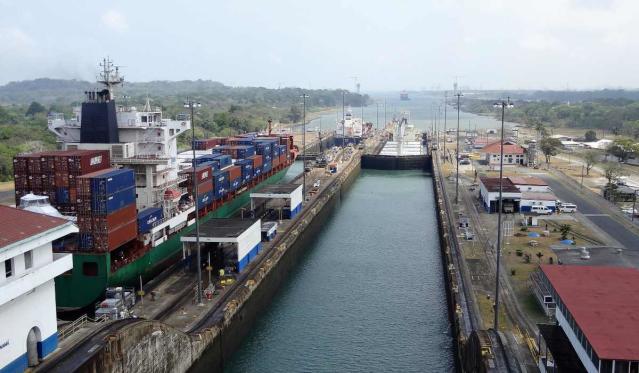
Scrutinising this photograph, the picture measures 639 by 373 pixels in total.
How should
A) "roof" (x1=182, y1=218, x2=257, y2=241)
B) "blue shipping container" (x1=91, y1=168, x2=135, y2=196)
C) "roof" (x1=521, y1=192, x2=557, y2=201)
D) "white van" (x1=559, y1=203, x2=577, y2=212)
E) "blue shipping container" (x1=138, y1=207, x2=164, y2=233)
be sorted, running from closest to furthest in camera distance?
1. "blue shipping container" (x1=91, y1=168, x2=135, y2=196)
2. "blue shipping container" (x1=138, y1=207, x2=164, y2=233)
3. "roof" (x1=182, y1=218, x2=257, y2=241)
4. "white van" (x1=559, y1=203, x2=577, y2=212)
5. "roof" (x1=521, y1=192, x2=557, y2=201)

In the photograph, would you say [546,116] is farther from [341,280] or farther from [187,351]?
[187,351]

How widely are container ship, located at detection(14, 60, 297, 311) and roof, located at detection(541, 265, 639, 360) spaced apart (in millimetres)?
16509

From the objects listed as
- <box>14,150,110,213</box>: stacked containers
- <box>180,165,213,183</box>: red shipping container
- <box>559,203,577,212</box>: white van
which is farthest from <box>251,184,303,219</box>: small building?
<box>559,203,577,212</box>: white van

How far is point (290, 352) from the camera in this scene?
2736 centimetres

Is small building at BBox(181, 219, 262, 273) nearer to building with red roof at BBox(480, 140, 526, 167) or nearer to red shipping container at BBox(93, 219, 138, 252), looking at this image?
red shipping container at BBox(93, 219, 138, 252)

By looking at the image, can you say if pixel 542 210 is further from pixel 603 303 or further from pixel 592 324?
pixel 592 324

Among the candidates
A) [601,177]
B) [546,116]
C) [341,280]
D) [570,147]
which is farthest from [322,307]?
[546,116]

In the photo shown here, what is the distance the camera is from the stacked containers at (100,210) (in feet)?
89.4

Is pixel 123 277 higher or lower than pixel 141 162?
lower

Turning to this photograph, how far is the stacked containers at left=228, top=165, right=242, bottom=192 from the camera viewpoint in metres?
47.9

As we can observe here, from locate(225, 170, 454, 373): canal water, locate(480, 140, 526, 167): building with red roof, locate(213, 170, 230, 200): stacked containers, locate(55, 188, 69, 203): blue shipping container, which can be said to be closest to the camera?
locate(225, 170, 454, 373): canal water

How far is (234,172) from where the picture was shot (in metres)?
48.9

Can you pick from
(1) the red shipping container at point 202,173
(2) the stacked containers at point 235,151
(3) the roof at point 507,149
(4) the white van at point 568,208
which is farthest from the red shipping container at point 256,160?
(3) the roof at point 507,149

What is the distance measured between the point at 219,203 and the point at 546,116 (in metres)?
153
